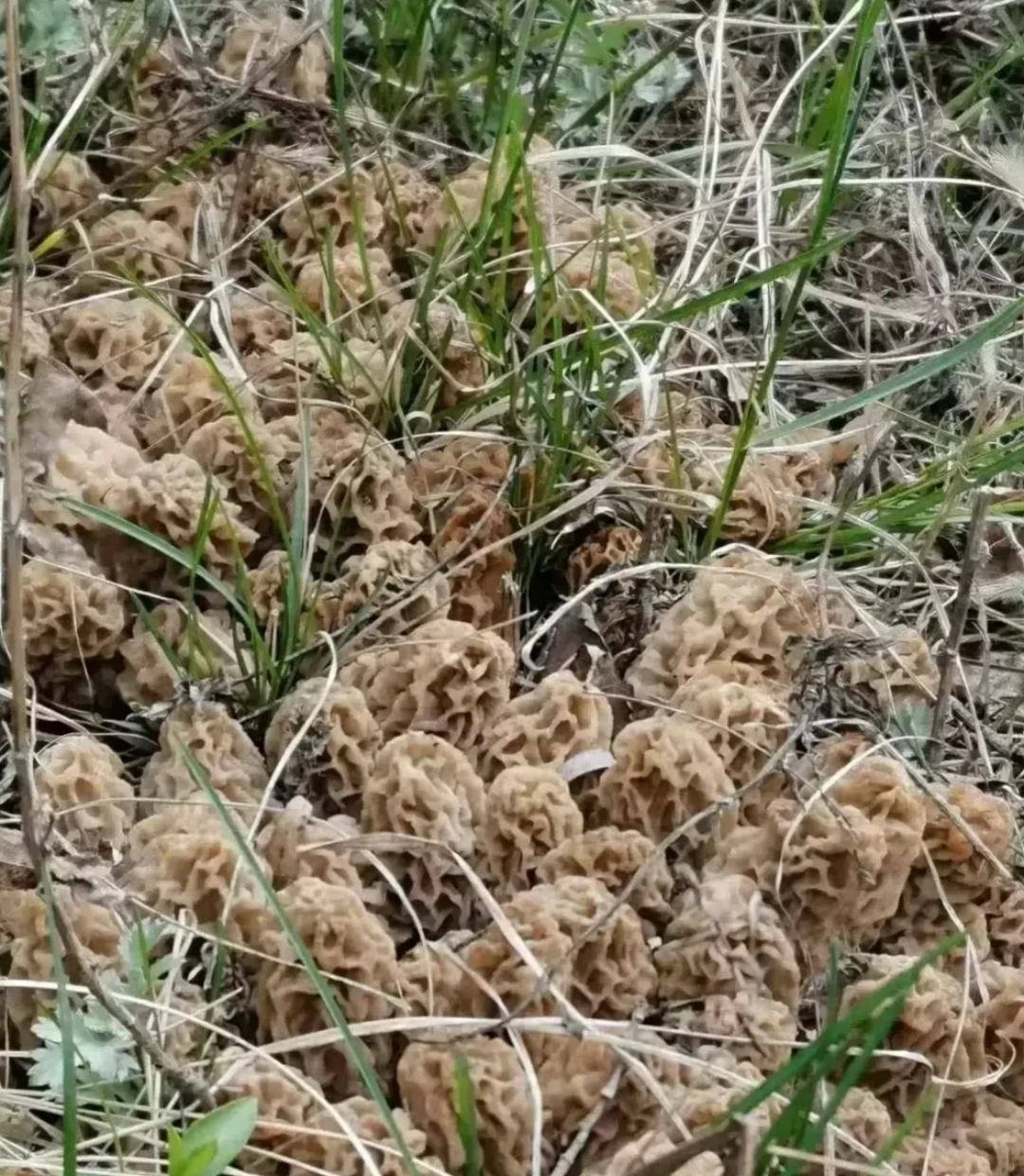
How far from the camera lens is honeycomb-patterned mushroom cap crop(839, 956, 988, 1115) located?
6.58 ft

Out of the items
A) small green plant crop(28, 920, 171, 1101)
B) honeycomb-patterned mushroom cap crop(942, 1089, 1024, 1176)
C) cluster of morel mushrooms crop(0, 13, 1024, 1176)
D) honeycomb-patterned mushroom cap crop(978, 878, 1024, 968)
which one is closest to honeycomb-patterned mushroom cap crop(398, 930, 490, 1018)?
cluster of morel mushrooms crop(0, 13, 1024, 1176)

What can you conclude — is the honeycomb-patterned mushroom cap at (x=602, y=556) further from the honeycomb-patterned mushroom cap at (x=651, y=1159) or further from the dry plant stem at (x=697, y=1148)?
the dry plant stem at (x=697, y=1148)

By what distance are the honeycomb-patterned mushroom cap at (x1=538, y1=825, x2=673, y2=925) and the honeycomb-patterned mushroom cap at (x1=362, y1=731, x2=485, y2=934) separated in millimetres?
154

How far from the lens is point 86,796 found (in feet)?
7.20

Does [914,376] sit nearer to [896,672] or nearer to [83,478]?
[896,672]

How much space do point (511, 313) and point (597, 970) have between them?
165cm

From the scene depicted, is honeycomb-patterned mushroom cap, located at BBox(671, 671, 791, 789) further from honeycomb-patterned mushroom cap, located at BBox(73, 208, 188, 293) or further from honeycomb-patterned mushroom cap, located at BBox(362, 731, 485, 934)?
honeycomb-patterned mushroom cap, located at BBox(73, 208, 188, 293)

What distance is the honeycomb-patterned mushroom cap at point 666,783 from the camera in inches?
85.8

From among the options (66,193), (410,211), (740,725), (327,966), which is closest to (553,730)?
(740,725)

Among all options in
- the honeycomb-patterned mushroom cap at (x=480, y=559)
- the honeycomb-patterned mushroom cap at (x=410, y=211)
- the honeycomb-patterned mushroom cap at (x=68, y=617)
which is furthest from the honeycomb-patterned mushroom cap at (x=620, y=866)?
the honeycomb-patterned mushroom cap at (x=410, y=211)

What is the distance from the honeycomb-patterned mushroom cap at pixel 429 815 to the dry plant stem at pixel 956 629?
89cm

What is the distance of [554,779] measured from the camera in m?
2.16

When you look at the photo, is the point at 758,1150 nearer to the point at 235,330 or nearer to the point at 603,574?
the point at 603,574

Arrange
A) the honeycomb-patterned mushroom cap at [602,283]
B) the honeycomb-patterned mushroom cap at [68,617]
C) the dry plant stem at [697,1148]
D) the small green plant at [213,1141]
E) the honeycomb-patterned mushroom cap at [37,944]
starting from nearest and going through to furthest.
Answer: the dry plant stem at [697,1148], the small green plant at [213,1141], the honeycomb-patterned mushroom cap at [37,944], the honeycomb-patterned mushroom cap at [68,617], the honeycomb-patterned mushroom cap at [602,283]
